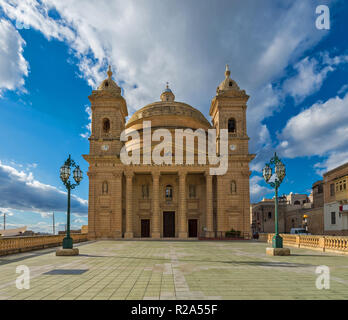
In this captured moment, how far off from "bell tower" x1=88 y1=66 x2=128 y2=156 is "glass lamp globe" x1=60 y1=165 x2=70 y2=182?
66.8 feet

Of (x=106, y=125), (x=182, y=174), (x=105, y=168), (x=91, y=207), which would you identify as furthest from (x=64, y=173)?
(x=106, y=125)

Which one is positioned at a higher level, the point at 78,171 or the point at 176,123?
the point at 176,123

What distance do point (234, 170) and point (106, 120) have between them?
18.8 meters

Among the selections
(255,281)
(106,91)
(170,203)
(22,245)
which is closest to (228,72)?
(106,91)

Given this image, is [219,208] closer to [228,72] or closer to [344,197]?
[344,197]

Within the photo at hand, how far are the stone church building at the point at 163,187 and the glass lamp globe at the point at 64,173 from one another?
18.9 meters

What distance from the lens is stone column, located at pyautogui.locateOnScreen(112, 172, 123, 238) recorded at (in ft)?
120

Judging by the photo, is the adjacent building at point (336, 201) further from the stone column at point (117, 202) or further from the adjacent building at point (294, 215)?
the stone column at point (117, 202)

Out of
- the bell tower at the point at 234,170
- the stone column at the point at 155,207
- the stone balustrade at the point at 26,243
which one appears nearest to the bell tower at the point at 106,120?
the stone column at the point at 155,207

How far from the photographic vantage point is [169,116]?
45.2 meters

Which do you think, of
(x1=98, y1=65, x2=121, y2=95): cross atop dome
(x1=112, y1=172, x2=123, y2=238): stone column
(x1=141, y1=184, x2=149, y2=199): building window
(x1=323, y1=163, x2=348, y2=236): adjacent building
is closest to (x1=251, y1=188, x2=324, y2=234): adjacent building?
(x1=323, y1=163, x2=348, y2=236): adjacent building

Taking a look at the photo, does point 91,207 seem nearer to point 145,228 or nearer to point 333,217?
point 145,228

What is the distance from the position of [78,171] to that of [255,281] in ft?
44.3

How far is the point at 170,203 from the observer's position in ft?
130
